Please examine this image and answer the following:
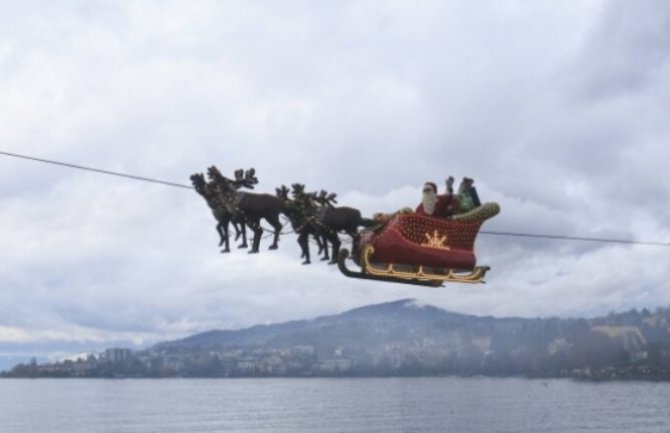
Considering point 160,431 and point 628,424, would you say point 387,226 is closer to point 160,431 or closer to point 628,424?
point 160,431

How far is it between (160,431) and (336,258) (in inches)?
6711

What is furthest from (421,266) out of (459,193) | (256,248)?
(256,248)

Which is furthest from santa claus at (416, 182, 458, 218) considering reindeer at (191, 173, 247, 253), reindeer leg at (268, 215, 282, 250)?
reindeer at (191, 173, 247, 253)

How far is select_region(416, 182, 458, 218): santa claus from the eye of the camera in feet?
64.2

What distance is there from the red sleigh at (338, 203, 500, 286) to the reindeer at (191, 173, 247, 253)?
89.7 inches

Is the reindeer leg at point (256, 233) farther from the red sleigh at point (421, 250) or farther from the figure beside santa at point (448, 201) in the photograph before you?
the figure beside santa at point (448, 201)

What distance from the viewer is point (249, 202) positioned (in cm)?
1708

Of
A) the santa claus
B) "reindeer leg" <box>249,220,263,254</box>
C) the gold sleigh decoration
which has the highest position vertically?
the santa claus

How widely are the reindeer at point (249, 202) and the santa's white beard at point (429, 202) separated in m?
3.68

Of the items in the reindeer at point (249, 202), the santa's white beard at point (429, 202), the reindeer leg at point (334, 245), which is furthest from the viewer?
the santa's white beard at point (429, 202)

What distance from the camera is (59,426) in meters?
197

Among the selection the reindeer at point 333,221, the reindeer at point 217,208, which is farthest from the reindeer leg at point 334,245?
the reindeer at point 217,208

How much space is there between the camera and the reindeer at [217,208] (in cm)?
1738

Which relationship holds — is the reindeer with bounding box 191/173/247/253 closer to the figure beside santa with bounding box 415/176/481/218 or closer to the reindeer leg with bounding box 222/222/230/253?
the reindeer leg with bounding box 222/222/230/253
